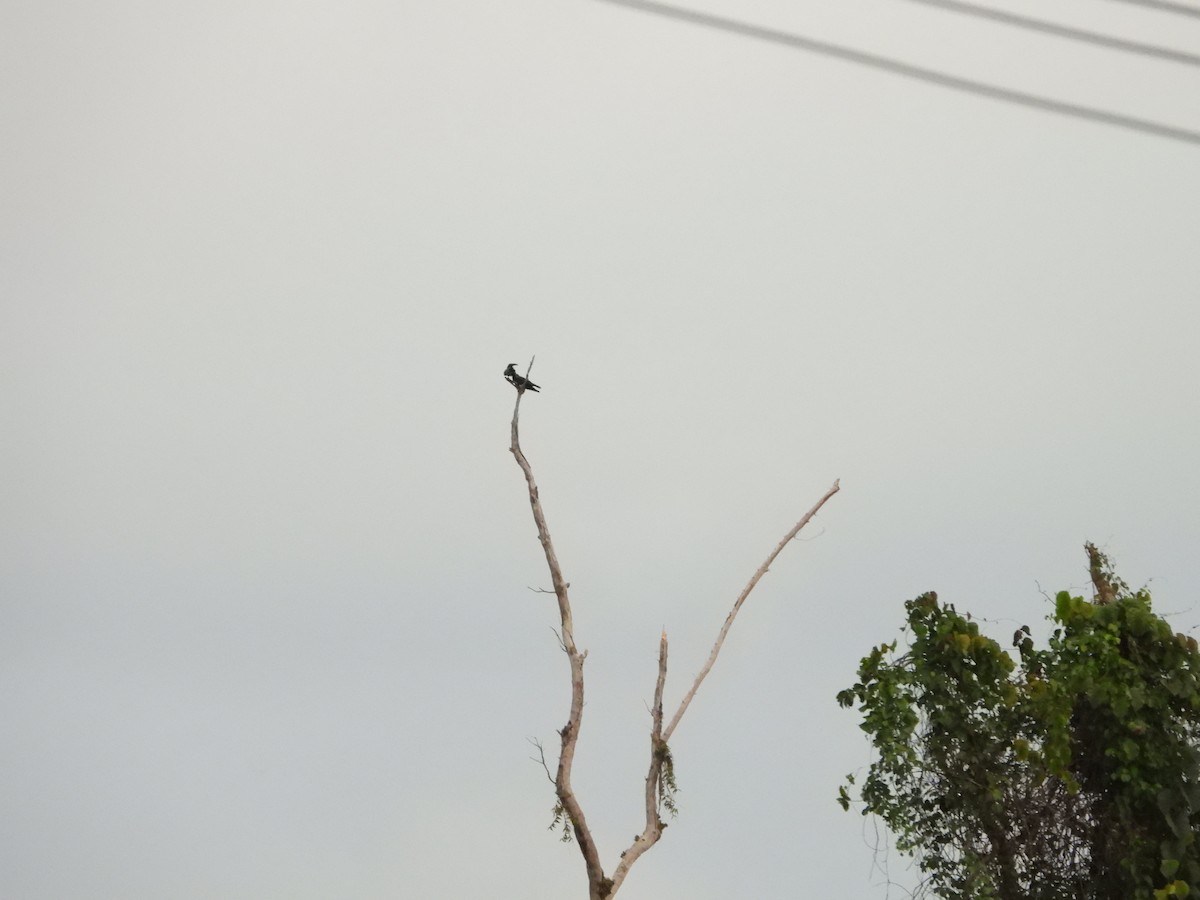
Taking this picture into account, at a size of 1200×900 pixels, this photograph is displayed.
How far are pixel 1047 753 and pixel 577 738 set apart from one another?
2.53 meters

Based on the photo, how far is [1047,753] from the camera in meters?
6.20

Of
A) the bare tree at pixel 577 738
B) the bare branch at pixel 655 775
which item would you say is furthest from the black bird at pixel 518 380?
the bare branch at pixel 655 775

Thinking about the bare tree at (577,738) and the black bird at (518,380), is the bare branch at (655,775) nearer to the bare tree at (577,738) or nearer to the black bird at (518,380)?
the bare tree at (577,738)

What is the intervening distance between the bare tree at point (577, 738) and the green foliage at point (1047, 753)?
1246mm

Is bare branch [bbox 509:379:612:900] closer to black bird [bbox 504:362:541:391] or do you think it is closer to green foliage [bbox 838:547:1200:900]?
black bird [bbox 504:362:541:391]

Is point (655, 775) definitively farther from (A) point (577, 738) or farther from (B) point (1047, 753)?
(B) point (1047, 753)

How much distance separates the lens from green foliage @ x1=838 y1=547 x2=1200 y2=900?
6051mm

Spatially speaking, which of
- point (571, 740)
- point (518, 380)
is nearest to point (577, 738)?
point (571, 740)

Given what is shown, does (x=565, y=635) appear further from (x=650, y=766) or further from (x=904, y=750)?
(x=904, y=750)

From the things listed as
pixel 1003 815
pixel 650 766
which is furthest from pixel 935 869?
pixel 650 766

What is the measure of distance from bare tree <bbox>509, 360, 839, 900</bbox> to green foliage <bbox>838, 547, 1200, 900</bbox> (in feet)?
4.09

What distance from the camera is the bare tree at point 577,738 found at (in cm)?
552

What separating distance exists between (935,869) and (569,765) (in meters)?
2.30

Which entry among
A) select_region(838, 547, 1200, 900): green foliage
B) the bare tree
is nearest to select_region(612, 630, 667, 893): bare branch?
the bare tree
